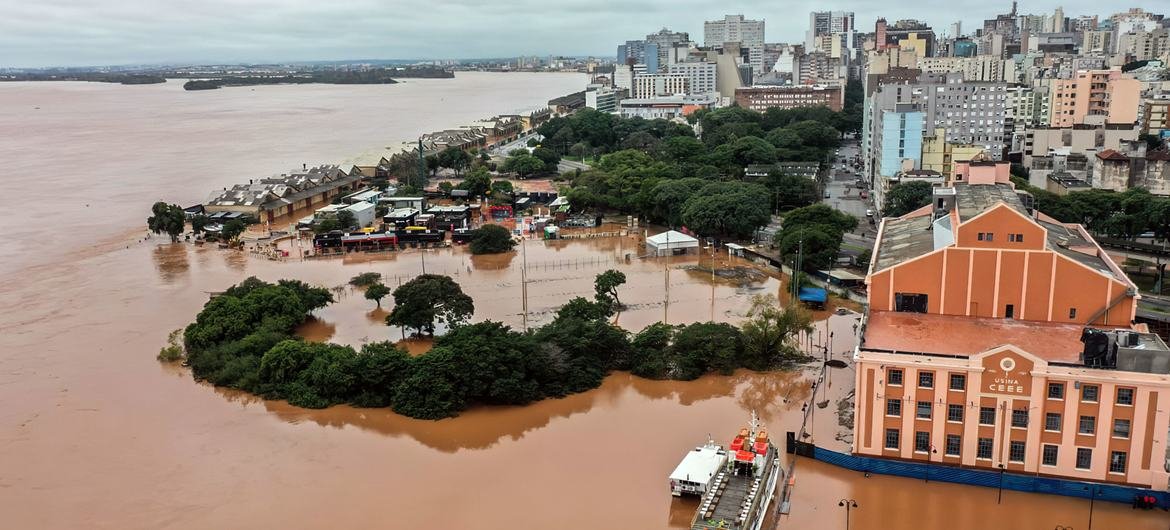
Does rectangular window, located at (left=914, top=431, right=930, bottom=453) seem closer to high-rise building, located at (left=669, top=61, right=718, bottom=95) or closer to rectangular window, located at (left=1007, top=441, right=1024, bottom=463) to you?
rectangular window, located at (left=1007, top=441, right=1024, bottom=463)

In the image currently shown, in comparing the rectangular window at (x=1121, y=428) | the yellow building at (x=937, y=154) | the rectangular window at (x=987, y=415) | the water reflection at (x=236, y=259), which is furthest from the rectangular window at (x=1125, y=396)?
the water reflection at (x=236, y=259)

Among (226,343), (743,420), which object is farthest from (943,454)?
(226,343)

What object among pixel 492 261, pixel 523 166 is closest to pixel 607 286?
pixel 492 261

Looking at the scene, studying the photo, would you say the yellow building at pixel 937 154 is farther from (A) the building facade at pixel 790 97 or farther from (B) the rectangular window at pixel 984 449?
(A) the building facade at pixel 790 97

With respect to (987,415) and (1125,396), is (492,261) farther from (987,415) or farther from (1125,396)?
(1125,396)

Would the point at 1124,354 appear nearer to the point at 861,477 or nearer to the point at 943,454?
the point at 943,454

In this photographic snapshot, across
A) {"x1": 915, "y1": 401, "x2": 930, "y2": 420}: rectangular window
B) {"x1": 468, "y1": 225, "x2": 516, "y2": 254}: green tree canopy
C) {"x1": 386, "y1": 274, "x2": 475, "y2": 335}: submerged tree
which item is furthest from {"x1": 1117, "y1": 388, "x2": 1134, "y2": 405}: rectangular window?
{"x1": 468, "y1": 225, "x2": 516, "y2": 254}: green tree canopy

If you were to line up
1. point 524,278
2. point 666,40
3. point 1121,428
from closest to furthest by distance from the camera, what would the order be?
point 1121,428, point 524,278, point 666,40

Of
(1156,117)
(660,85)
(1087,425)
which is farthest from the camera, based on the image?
(660,85)
